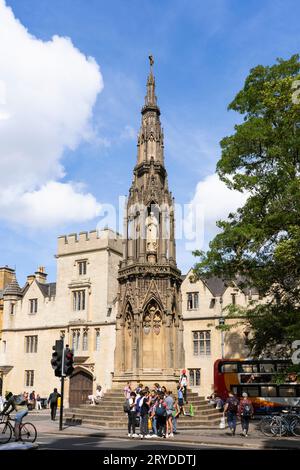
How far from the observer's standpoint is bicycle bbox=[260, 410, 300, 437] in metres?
17.7

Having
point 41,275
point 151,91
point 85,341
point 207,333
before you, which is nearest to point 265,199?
point 151,91

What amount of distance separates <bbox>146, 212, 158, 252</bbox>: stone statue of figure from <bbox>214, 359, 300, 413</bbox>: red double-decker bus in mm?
10589

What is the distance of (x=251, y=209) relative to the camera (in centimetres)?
2008

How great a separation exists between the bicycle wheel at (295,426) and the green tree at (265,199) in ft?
9.51

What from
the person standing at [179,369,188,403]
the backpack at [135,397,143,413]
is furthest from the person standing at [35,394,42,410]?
the backpack at [135,397,143,413]

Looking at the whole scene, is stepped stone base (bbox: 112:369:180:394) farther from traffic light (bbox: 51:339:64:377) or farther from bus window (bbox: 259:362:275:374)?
bus window (bbox: 259:362:275:374)

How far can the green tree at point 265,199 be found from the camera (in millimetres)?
18203

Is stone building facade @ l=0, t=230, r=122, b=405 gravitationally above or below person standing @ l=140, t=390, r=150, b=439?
above

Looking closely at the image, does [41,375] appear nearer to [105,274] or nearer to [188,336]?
[105,274]

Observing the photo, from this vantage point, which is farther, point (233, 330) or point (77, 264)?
point (77, 264)

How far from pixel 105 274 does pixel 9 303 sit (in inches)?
433
